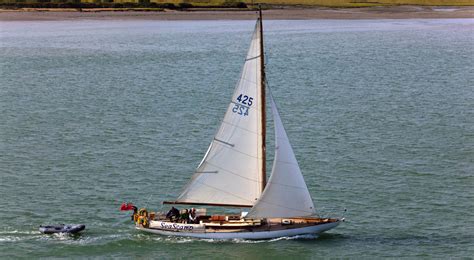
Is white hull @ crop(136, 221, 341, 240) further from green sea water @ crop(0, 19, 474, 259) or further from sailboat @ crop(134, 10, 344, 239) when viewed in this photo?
green sea water @ crop(0, 19, 474, 259)

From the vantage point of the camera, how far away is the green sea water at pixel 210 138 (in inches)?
2020

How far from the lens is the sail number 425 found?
5016cm

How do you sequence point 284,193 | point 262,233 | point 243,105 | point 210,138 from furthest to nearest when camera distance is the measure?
1. point 210,138
2. point 284,193
3. point 262,233
4. point 243,105

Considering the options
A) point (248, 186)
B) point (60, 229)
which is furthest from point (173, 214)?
point (60, 229)

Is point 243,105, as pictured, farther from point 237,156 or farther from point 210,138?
point 210,138

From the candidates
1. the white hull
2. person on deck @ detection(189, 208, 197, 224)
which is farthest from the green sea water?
person on deck @ detection(189, 208, 197, 224)

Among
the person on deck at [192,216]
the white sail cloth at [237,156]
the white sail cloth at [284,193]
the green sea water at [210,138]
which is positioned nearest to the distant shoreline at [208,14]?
the green sea water at [210,138]

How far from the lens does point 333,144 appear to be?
236ft

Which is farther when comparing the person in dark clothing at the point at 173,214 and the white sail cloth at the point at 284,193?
the person in dark clothing at the point at 173,214

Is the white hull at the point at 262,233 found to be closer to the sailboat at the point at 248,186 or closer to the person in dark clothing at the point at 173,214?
the sailboat at the point at 248,186

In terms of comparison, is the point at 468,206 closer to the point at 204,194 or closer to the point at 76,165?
the point at 204,194

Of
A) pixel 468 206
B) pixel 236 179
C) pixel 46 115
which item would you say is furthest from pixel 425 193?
pixel 46 115

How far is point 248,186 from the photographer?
51.8 m

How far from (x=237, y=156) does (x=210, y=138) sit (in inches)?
907
